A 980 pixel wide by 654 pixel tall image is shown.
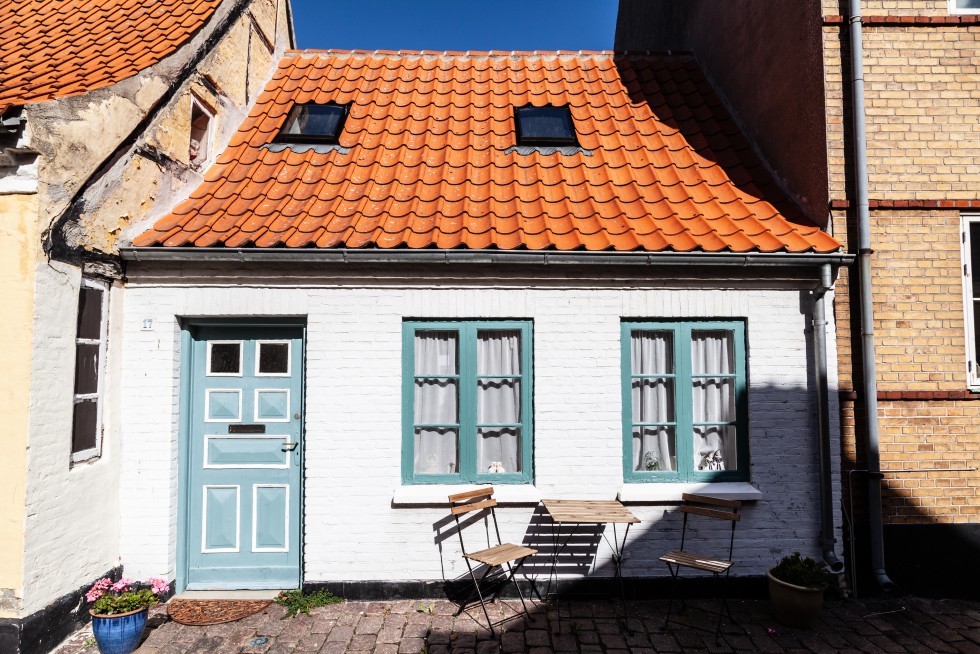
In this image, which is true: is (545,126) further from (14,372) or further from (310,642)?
(310,642)

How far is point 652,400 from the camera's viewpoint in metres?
5.74

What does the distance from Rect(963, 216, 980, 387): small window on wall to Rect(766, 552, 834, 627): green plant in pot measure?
2511mm

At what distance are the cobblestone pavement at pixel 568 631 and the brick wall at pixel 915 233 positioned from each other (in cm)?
103

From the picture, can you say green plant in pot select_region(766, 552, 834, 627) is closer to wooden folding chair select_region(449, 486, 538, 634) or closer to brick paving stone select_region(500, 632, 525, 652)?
wooden folding chair select_region(449, 486, 538, 634)

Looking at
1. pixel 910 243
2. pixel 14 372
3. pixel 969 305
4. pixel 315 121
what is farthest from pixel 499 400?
pixel 969 305

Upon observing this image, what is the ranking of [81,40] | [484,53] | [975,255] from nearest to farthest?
1. [975,255]
2. [81,40]
3. [484,53]

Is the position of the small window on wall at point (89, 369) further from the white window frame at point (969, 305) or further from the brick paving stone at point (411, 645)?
the white window frame at point (969, 305)

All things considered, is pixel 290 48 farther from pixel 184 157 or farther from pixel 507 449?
pixel 507 449

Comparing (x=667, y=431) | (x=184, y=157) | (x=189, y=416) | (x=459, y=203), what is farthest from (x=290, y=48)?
(x=667, y=431)

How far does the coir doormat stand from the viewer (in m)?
4.98

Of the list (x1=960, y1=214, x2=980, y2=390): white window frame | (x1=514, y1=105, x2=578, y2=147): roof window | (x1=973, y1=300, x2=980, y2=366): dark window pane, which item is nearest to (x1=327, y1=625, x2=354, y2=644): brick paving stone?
(x1=514, y1=105, x2=578, y2=147): roof window

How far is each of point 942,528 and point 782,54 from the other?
5.16m

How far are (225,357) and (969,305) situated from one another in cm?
721

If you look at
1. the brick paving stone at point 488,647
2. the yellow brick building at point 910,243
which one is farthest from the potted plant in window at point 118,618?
the yellow brick building at point 910,243
